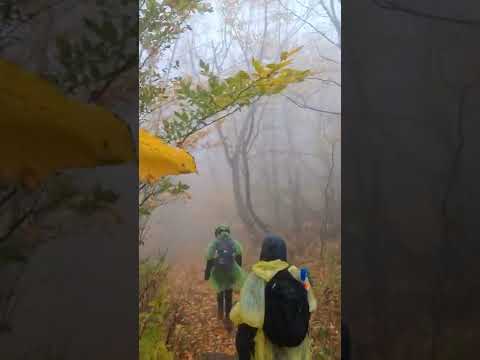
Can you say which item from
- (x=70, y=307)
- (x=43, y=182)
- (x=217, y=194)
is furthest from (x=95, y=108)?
(x=217, y=194)

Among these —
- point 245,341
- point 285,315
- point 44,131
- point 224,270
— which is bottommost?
point 245,341

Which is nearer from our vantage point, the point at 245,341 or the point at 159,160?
the point at 159,160

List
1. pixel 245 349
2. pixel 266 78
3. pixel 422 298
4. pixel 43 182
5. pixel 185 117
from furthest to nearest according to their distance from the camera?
pixel 266 78 < pixel 185 117 < pixel 245 349 < pixel 422 298 < pixel 43 182

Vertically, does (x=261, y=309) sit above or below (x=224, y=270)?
below

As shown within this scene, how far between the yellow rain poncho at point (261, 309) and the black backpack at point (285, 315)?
0.13ft

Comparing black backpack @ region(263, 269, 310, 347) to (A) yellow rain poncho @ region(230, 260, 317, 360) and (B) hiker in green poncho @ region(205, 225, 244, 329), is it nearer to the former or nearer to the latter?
(A) yellow rain poncho @ region(230, 260, 317, 360)

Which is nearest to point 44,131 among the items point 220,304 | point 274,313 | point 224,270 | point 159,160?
point 159,160

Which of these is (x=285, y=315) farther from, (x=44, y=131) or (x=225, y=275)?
(x=44, y=131)

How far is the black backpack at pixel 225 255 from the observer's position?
1978mm

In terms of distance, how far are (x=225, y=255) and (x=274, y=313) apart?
44 cm

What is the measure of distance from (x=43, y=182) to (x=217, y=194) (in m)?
1.14

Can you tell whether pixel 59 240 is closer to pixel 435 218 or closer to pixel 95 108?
pixel 95 108

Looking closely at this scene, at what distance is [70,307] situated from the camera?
1035 mm

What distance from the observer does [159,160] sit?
1676 mm
